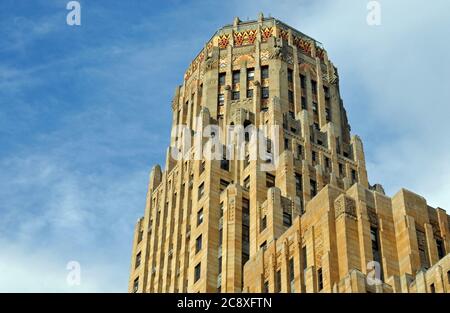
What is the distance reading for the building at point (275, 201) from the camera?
7112cm

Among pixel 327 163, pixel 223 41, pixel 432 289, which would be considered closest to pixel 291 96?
pixel 327 163

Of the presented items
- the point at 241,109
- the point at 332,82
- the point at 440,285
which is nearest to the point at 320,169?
the point at 241,109

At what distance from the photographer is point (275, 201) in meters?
84.5

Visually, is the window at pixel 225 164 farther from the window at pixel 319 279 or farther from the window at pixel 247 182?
the window at pixel 319 279

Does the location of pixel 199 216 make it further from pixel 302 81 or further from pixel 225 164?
pixel 302 81

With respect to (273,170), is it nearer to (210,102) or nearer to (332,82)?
(210,102)

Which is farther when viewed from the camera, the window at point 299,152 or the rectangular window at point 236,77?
the rectangular window at point 236,77

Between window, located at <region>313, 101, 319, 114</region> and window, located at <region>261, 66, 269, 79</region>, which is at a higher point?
window, located at <region>261, 66, 269, 79</region>

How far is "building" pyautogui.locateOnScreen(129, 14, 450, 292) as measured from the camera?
7112cm

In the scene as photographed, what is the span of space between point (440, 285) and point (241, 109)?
44.1m

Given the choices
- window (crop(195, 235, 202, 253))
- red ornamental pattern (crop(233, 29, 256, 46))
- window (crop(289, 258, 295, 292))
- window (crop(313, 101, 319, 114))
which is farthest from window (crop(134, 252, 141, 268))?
window (crop(289, 258, 295, 292))

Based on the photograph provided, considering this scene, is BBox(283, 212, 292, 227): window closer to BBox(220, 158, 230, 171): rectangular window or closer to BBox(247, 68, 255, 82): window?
BBox(220, 158, 230, 171): rectangular window

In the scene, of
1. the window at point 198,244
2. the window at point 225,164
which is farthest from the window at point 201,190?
the window at point 198,244
